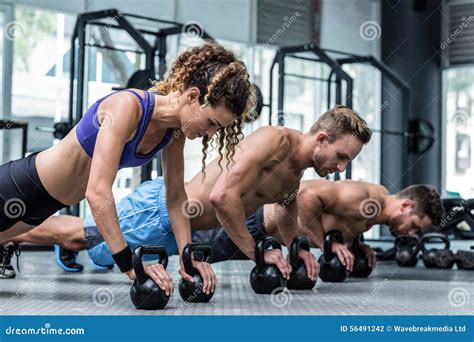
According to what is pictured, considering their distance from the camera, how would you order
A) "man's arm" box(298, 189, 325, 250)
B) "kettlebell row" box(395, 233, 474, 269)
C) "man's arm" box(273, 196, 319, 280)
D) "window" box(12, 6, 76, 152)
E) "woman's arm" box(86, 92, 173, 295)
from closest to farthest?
"woman's arm" box(86, 92, 173, 295) < "man's arm" box(273, 196, 319, 280) < "man's arm" box(298, 189, 325, 250) < "kettlebell row" box(395, 233, 474, 269) < "window" box(12, 6, 76, 152)

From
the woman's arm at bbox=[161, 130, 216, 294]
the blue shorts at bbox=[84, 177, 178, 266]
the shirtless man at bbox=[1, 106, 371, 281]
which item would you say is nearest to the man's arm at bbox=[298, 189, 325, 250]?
the shirtless man at bbox=[1, 106, 371, 281]

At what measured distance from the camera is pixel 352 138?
245 centimetres

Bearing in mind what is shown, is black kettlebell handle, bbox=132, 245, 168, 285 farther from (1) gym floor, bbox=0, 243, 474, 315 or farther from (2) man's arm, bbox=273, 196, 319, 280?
(2) man's arm, bbox=273, 196, 319, 280

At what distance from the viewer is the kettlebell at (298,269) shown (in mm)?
2475

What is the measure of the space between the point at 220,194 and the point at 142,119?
21.2 inches

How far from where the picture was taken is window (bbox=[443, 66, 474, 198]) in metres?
8.09

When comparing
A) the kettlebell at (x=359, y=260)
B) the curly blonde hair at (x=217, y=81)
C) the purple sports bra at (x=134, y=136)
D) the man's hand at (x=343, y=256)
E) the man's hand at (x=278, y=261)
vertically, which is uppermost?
the curly blonde hair at (x=217, y=81)

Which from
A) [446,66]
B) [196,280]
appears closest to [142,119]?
[196,280]

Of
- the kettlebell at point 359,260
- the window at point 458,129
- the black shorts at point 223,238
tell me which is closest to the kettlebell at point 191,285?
the black shorts at point 223,238

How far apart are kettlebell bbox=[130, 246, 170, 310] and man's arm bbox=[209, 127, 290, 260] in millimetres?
544

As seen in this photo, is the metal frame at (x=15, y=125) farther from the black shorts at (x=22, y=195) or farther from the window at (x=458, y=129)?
the window at (x=458, y=129)

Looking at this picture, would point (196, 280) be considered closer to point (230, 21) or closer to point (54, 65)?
point (54, 65)

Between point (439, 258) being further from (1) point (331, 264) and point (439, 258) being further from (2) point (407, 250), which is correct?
(1) point (331, 264)

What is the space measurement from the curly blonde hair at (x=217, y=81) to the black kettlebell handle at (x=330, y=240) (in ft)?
2.91
